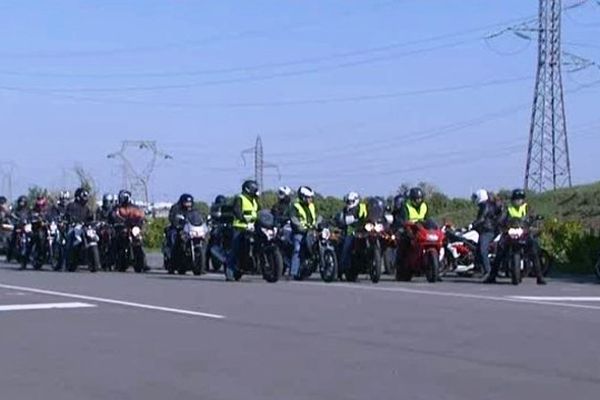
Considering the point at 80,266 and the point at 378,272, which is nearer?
the point at 378,272

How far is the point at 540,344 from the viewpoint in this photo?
15039 mm

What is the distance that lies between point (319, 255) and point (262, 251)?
1499 millimetres

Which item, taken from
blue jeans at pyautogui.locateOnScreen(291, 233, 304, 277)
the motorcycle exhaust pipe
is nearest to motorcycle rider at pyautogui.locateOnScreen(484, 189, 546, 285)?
blue jeans at pyautogui.locateOnScreen(291, 233, 304, 277)

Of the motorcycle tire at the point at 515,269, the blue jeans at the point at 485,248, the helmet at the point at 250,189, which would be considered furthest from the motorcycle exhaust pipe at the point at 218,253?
the motorcycle tire at the point at 515,269

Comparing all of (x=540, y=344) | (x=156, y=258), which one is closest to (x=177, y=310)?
(x=540, y=344)

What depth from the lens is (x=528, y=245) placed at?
26250 millimetres

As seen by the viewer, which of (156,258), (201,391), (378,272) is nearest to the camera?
(201,391)

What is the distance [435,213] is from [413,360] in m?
42.2

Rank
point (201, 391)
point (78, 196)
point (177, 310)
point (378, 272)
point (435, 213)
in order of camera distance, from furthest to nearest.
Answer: point (435, 213) < point (78, 196) < point (378, 272) < point (177, 310) < point (201, 391)

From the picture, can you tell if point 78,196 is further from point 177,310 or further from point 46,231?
point 177,310

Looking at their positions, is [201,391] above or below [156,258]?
below

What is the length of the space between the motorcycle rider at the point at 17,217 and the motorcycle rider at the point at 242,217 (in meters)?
10.6

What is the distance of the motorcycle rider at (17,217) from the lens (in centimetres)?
3622

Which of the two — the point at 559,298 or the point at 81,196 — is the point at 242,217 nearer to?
the point at 559,298
